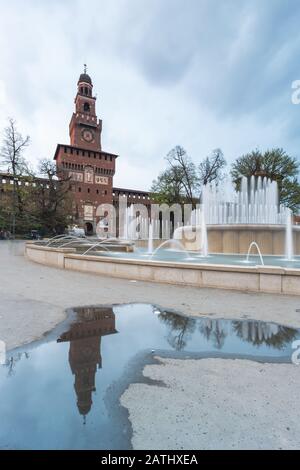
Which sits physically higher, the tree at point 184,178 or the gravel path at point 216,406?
the tree at point 184,178

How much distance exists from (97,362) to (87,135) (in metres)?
78.2

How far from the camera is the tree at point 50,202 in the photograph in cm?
3597

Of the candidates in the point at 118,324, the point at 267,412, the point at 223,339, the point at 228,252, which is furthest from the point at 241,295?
the point at 228,252

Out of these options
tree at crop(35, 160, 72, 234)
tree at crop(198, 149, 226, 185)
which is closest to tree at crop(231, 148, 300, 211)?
tree at crop(198, 149, 226, 185)

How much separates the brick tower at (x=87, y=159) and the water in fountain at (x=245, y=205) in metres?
50.7

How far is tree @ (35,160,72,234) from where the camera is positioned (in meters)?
36.0

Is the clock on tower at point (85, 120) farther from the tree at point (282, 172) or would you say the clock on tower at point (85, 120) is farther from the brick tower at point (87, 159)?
the tree at point (282, 172)

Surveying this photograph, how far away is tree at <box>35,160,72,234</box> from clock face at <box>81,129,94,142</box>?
39157 millimetres

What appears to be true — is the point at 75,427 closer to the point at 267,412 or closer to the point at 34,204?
the point at 267,412

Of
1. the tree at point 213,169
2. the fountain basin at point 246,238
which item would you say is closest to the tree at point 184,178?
the tree at point 213,169

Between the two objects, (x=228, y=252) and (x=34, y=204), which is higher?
(x=34, y=204)

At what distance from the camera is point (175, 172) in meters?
42.0

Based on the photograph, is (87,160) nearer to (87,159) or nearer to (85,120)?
(87,159)
